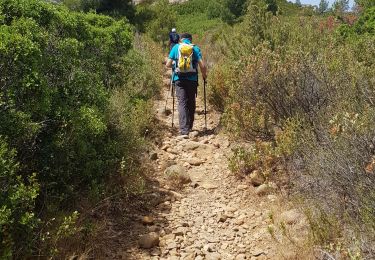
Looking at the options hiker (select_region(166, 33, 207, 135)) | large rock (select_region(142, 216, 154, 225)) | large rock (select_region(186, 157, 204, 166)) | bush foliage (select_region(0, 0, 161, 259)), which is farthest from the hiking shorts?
large rock (select_region(142, 216, 154, 225))

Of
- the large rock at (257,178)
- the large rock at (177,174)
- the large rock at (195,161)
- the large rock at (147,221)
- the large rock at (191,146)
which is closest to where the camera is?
the large rock at (147,221)

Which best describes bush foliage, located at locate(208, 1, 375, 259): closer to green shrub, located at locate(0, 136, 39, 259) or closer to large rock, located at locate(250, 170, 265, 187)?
large rock, located at locate(250, 170, 265, 187)

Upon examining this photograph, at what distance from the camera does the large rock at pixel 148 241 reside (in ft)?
13.4

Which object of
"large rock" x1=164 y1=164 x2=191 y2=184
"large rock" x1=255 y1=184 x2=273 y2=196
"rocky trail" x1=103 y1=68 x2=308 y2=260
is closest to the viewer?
"rocky trail" x1=103 y1=68 x2=308 y2=260

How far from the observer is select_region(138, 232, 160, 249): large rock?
408 cm

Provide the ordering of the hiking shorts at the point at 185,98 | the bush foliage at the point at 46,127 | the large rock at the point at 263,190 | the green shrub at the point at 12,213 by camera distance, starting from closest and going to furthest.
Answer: the green shrub at the point at 12,213
the bush foliage at the point at 46,127
the large rock at the point at 263,190
the hiking shorts at the point at 185,98

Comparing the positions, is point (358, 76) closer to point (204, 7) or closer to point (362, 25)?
point (362, 25)

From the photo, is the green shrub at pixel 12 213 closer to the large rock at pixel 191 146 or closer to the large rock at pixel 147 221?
the large rock at pixel 147 221

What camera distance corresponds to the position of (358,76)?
15.9 feet

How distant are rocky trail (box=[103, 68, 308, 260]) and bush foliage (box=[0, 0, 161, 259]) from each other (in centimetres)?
61

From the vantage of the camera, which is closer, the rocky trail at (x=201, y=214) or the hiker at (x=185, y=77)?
the rocky trail at (x=201, y=214)

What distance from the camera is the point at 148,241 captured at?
4.09 metres

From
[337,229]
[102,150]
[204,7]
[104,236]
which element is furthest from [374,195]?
[204,7]

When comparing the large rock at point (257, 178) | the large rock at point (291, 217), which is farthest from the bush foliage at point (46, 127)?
the large rock at point (291, 217)
